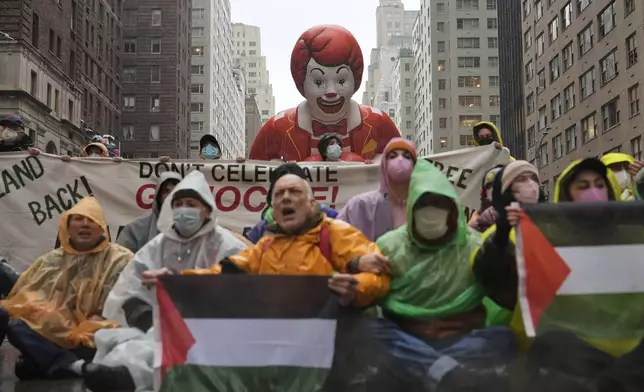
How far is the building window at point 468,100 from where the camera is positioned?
3445 inches

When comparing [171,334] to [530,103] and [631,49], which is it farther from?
[530,103]

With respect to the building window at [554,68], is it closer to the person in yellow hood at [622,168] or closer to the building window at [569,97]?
the building window at [569,97]

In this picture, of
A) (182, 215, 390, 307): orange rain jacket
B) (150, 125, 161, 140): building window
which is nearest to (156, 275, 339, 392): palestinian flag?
(182, 215, 390, 307): orange rain jacket

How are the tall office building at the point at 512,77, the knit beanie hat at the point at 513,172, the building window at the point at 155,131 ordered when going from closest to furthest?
the knit beanie hat at the point at 513,172 → the tall office building at the point at 512,77 → the building window at the point at 155,131

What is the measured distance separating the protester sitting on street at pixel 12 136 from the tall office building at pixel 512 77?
53.2 m

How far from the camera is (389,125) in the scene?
9.52 meters

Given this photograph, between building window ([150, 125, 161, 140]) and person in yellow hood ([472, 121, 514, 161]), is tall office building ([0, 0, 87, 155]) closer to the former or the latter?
building window ([150, 125, 161, 140])

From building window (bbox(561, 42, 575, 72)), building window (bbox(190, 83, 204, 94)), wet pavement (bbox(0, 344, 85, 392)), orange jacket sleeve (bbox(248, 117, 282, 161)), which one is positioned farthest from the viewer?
building window (bbox(190, 83, 204, 94))

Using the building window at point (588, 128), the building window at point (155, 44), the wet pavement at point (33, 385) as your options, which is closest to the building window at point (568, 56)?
the building window at point (588, 128)

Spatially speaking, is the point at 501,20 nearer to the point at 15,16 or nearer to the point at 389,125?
the point at 15,16

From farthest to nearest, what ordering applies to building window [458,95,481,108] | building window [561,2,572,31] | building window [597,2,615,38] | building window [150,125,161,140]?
1. building window [458,95,481,108]
2. building window [150,125,161,140]
3. building window [561,2,572,31]
4. building window [597,2,615,38]

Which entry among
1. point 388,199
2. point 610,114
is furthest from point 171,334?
point 610,114

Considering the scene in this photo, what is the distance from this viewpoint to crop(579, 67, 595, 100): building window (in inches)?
1640

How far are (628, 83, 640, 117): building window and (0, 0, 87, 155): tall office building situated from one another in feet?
91.4
